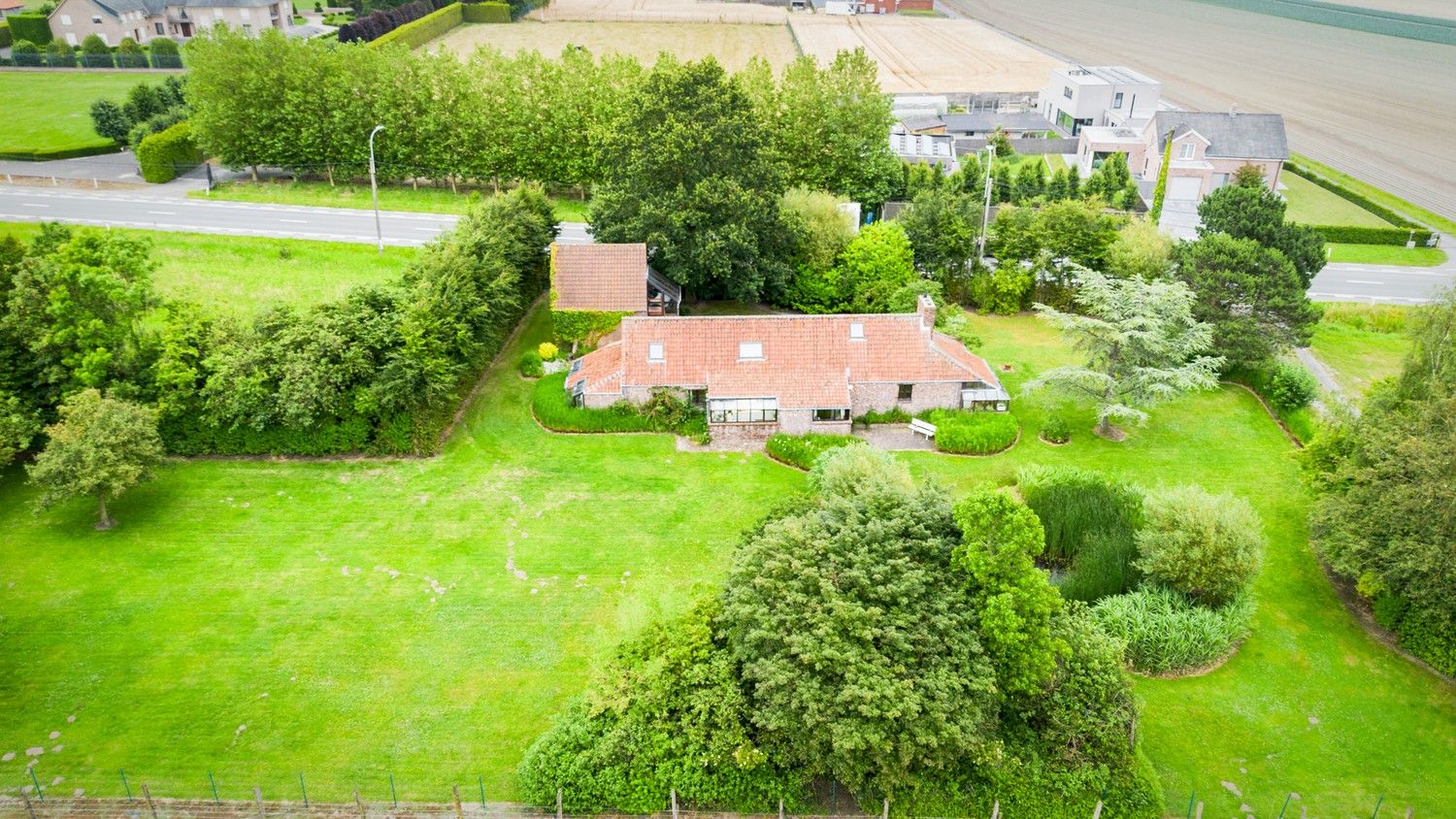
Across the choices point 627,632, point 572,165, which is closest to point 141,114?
point 572,165

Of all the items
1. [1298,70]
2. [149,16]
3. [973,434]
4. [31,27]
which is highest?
[149,16]

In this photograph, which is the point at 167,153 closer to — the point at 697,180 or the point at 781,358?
the point at 697,180

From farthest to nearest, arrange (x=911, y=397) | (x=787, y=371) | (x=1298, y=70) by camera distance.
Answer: (x=1298, y=70) → (x=911, y=397) → (x=787, y=371)

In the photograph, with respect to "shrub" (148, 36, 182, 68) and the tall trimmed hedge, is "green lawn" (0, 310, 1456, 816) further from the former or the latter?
the tall trimmed hedge

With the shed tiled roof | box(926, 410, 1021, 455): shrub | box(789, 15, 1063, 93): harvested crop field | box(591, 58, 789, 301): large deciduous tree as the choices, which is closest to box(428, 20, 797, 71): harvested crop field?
box(789, 15, 1063, 93): harvested crop field

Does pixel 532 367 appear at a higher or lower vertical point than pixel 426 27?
lower

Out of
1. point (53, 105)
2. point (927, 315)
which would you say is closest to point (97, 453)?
point (927, 315)

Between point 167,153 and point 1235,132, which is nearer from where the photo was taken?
point 167,153

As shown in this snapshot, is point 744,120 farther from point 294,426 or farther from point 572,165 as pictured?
point 294,426
